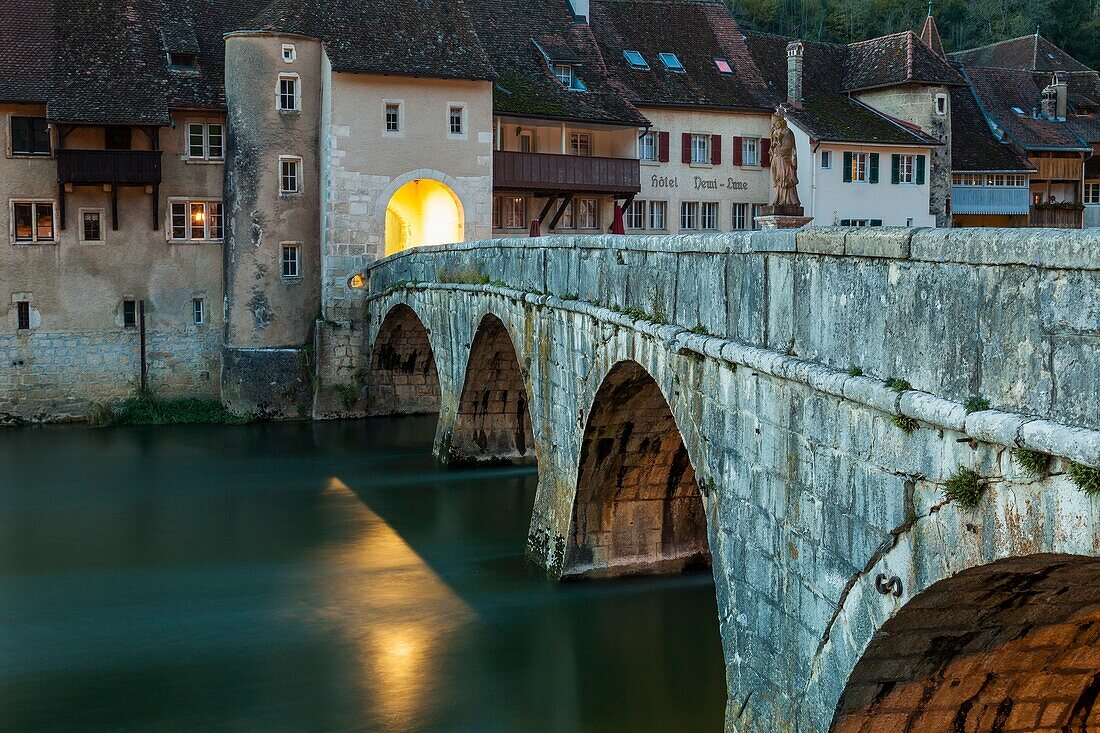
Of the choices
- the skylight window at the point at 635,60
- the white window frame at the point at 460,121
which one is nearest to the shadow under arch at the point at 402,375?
the white window frame at the point at 460,121

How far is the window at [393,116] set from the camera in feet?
115

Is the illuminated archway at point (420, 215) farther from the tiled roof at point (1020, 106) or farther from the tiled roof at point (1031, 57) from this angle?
the tiled roof at point (1031, 57)

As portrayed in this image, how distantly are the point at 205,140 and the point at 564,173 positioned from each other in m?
9.69

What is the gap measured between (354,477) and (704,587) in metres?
11.6

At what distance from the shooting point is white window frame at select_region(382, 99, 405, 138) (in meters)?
34.8

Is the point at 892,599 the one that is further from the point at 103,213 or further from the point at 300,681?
the point at 103,213

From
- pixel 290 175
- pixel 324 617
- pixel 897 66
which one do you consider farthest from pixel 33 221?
pixel 897 66

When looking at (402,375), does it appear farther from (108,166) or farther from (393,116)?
(108,166)

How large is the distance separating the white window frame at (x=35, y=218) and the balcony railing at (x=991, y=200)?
1194 inches

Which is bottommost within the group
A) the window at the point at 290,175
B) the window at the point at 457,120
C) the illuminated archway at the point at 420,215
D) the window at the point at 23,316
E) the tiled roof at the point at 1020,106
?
the window at the point at 23,316

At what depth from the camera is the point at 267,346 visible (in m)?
35.2

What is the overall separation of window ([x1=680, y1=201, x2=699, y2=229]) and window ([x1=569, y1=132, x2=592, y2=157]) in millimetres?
4367

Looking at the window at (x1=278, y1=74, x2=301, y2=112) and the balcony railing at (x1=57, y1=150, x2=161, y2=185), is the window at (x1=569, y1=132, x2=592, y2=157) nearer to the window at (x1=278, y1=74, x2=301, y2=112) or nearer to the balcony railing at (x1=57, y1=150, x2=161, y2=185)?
the window at (x1=278, y1=74, x2=301, y2=112)

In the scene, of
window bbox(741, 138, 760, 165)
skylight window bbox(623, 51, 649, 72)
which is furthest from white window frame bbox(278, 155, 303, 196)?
window bbox(741, 138, 760, 165)
